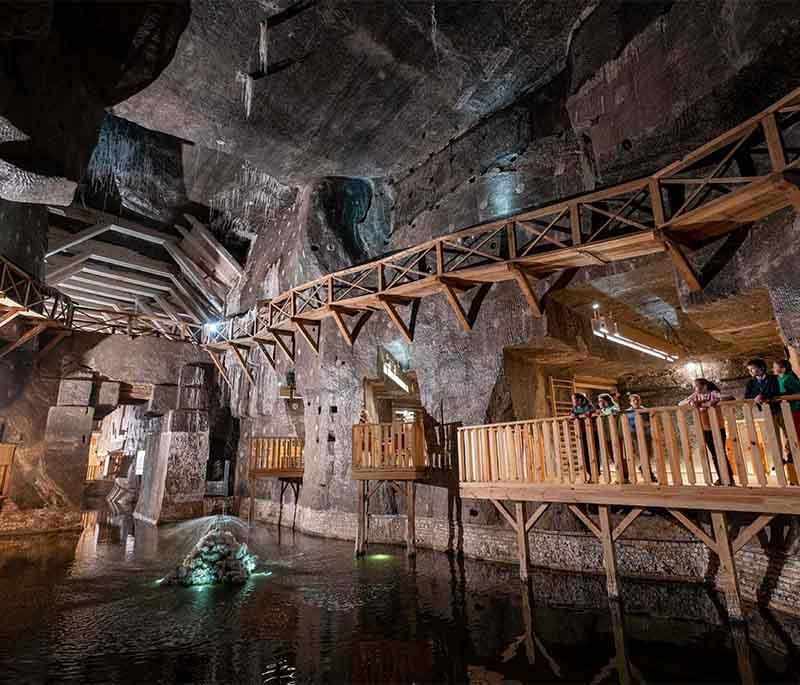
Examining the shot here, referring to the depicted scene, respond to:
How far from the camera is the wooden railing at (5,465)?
42.8 ft

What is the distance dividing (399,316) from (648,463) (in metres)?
6.85

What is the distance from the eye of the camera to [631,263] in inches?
318

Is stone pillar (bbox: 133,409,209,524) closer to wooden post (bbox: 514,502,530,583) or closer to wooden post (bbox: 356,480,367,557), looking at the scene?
wooden post (bbox: 356,480,367,557)

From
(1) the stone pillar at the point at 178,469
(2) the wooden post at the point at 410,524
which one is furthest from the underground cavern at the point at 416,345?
(2) the wooden post at the point at 410,524

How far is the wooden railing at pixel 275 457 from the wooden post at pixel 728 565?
37.8 feet

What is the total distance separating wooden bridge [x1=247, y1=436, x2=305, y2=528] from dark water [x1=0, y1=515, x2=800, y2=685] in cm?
576

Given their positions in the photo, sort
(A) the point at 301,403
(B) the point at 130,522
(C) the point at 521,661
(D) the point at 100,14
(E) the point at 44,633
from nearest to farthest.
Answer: (C) the point at 521,661
(E) the point at 44,633
(D) the point at 100,14
(A) the point at 301,403
(B) the point at 130,522

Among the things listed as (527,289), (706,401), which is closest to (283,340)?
(527,289)

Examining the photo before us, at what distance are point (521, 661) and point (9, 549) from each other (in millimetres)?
12632

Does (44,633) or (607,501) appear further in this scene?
(607,501)

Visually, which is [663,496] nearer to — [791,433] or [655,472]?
[655,472]

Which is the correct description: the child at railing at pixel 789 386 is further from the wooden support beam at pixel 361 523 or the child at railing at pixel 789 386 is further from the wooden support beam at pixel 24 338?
the wooden support beam at pixel 24 338

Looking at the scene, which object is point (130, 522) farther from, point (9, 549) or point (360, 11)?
point (360, 11)

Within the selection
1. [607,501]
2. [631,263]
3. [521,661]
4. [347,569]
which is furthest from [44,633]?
[631,263]
